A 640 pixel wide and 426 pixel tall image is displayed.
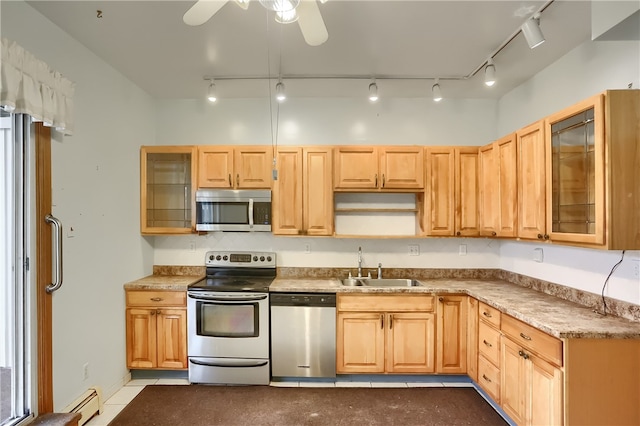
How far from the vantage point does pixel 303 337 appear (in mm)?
2918

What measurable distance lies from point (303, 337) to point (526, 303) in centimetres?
185

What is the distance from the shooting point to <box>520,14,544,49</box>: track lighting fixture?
1970 millimetres

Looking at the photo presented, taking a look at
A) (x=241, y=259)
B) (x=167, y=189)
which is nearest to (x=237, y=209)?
(x=241, y=259)

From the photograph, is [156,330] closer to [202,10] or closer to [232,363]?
[232,363]

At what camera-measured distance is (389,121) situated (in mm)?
3488

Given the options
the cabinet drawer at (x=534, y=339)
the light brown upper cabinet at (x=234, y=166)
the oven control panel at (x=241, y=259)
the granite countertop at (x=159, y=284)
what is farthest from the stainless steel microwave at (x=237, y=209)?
the cabinet drawer at (x=534, y=339)

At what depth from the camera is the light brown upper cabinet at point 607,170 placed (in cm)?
177

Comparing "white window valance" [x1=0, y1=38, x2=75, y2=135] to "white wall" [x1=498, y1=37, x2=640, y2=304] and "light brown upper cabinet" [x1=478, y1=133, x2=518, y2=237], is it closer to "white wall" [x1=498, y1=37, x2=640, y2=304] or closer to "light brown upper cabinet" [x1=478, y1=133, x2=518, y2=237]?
"light brown upper cabinet" [x1=478, y1=133, x2=518, y2=237]

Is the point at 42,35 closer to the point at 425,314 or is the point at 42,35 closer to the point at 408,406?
the point at 425,314

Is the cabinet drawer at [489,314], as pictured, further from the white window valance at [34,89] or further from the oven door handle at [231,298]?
the white window valance at [34,89]

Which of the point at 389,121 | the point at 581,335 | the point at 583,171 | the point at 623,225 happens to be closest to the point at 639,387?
the point at 581,335

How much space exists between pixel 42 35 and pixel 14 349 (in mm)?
2008

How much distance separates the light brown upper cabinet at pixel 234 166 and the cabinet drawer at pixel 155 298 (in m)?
1.09

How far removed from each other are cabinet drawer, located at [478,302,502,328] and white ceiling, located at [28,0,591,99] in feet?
6.71
